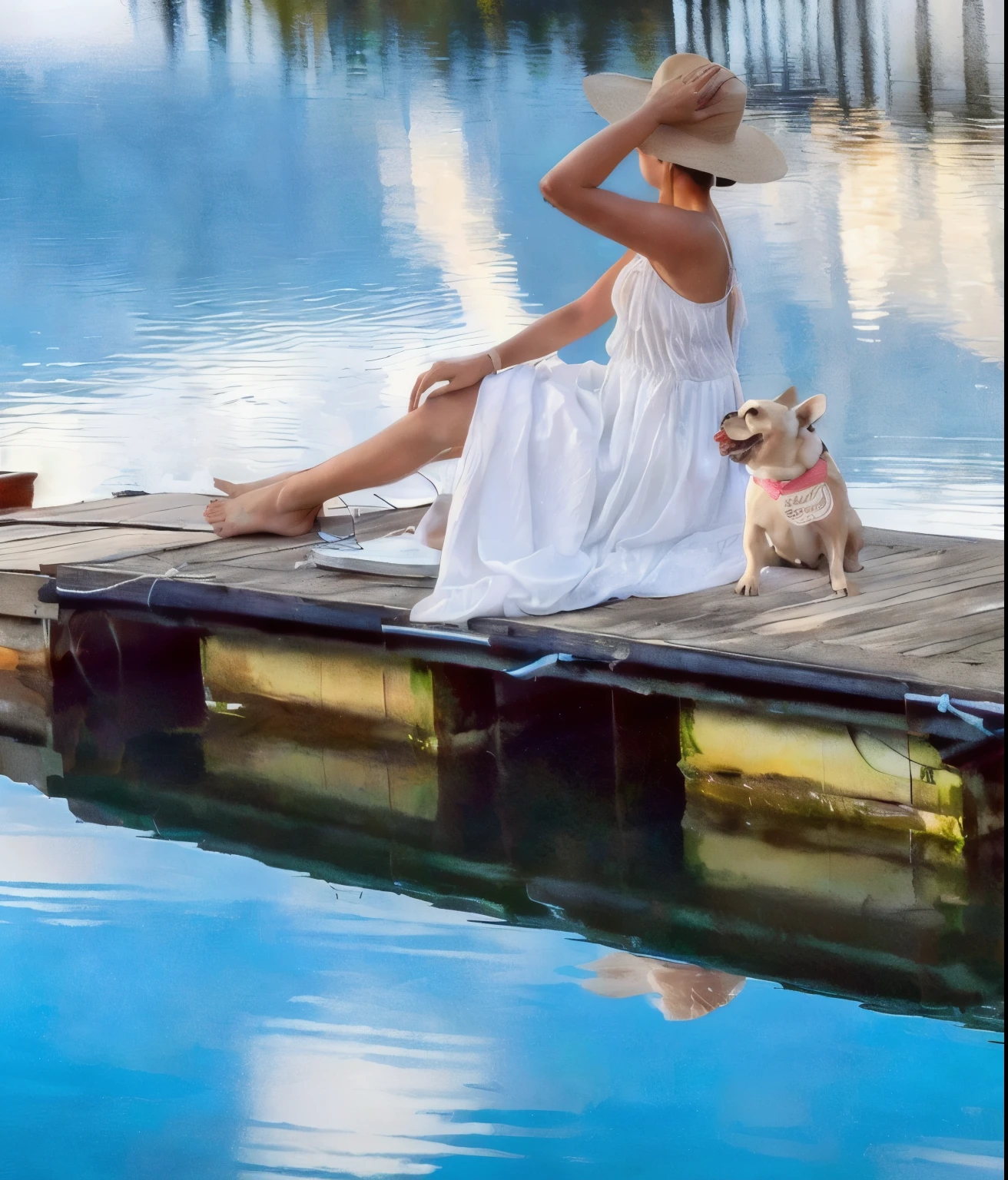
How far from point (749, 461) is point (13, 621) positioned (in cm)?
239

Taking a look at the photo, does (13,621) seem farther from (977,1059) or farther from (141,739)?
(977,1059)

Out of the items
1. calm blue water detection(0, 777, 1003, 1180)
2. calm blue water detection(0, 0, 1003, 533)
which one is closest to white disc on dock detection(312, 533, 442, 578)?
calm blue water detection(0, 777, 1003, 1180)

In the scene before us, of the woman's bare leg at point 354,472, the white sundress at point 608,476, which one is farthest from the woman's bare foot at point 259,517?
the white sundress at point 608,476

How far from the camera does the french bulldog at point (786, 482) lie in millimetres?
3600

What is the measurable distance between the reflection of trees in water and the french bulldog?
1001 centimetres

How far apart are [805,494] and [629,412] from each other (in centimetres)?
58

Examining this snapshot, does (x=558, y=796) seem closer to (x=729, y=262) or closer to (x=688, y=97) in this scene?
(x=729, y=262)

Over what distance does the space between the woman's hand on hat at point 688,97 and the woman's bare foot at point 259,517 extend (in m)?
1.61

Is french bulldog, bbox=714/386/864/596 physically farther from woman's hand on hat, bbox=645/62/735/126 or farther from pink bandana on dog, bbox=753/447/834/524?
woman's hand on hat, bbox=645/62/735/126

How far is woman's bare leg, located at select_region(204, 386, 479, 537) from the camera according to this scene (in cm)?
420

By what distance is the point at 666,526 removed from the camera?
4000 mm

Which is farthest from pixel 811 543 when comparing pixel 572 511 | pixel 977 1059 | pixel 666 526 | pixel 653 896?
pixel 977 1059

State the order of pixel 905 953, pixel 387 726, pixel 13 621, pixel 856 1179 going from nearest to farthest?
pixel 856 1179 → pixel 905 953 → pixel 387 726 → pixel 13 621

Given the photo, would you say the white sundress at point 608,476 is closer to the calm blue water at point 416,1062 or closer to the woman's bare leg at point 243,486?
the calm blue water at point 416,1062
